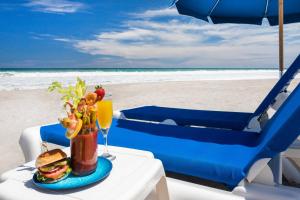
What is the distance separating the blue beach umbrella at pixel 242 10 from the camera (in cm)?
376

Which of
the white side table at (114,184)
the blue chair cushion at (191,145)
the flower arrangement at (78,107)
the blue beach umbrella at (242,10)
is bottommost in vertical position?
the blue chair cushion at (191,145)

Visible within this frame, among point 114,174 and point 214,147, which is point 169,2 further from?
point 114,174

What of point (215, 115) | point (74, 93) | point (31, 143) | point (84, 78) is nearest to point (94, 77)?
point (84, 78)

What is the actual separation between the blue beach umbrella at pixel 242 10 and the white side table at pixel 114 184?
112 inches

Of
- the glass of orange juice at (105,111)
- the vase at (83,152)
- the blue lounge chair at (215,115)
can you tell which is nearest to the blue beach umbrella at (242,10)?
the blue lounge chair at (215,115)

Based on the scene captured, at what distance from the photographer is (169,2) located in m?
3.79

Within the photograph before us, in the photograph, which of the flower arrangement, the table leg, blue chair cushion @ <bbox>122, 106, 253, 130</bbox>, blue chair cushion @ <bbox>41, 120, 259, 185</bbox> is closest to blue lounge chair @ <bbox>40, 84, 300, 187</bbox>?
blue chair cushion @ <bbox>41, 120, 259, 185</bbox>

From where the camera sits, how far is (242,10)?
3.82m

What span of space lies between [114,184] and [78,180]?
5.4 inches

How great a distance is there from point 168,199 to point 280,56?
3.13m

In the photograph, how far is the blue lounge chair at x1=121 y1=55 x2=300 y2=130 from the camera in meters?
2.55

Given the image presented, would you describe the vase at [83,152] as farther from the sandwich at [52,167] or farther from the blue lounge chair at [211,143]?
the blue lounge chair at [211,143]

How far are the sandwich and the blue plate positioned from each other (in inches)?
0.7

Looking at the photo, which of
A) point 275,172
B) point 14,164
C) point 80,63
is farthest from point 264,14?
point 80,63
